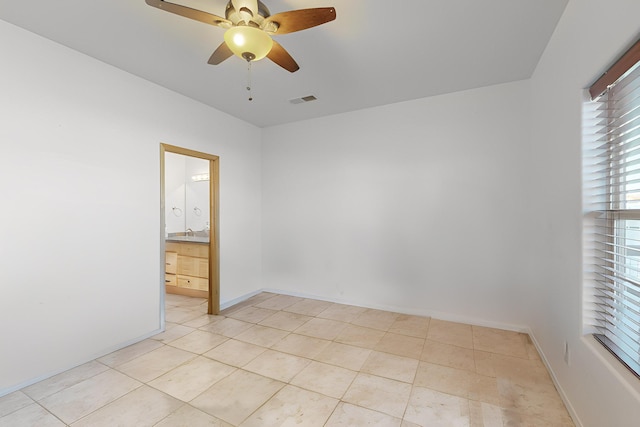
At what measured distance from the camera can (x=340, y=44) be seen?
7.43 ft

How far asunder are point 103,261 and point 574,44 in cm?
406

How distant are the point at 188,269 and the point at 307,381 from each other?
2.97 meters

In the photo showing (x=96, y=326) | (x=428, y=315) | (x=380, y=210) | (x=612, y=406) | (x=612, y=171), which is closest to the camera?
(x=612, y=406)

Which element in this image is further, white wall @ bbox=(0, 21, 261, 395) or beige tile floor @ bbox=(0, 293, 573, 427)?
white wall @ bbox=(0, 21, 261, 395)

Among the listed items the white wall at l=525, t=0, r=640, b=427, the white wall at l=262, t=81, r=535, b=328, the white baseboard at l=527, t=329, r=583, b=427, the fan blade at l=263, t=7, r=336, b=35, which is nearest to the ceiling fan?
the fan blade at l=263, t=7, r=336, b=35

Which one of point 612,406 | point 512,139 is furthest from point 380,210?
point 612,406

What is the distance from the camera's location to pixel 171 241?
439cm

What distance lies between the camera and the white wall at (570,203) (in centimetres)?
129

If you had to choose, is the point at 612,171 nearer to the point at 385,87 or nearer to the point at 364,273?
the point at 385,87

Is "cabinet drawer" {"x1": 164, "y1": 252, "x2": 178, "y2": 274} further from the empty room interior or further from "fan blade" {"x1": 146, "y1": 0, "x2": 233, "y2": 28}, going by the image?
"fan blade" {"x1": 146, "y1": 0, "x2": 233, "y2": 28}

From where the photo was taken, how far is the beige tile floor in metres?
1.77

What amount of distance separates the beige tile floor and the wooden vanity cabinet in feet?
3.44

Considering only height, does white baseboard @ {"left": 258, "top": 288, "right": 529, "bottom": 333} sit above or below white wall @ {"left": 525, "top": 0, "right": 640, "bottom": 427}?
below

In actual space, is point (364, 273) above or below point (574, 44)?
below
